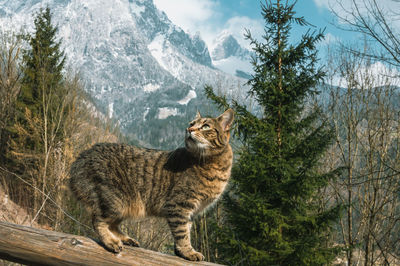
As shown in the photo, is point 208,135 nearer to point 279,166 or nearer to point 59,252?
point 59,252

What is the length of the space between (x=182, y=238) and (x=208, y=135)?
4.15ft

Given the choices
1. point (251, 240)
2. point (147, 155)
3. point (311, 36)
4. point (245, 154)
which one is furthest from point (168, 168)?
point (311, 36)

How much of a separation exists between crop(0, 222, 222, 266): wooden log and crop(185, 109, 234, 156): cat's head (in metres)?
1.47

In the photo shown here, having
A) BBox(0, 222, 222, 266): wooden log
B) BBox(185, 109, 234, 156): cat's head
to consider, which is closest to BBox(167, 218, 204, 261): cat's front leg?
BBox(0, 222, 222, 266): wooden log

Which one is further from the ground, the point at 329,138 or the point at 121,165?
the point at 329,138

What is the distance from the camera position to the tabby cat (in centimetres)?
337

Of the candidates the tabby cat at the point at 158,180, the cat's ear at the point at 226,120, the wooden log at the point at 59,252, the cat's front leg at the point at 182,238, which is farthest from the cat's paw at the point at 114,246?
the cat's ear at the point at 226,120

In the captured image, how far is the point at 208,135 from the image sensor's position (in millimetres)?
3922

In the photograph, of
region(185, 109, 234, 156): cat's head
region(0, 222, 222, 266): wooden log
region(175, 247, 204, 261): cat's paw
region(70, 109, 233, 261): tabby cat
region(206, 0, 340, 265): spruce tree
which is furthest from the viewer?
region(206, 0, 340, 265): spruce tree

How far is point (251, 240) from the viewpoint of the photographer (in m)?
7.49

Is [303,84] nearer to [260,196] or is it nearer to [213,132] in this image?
[260,196]

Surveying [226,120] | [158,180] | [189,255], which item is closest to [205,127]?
[226,120]

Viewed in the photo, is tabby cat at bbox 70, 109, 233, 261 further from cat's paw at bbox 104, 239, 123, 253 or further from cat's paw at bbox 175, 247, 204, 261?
cat's paw at bbox 104, 239, 123, 253

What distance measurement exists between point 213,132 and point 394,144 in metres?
8.97
